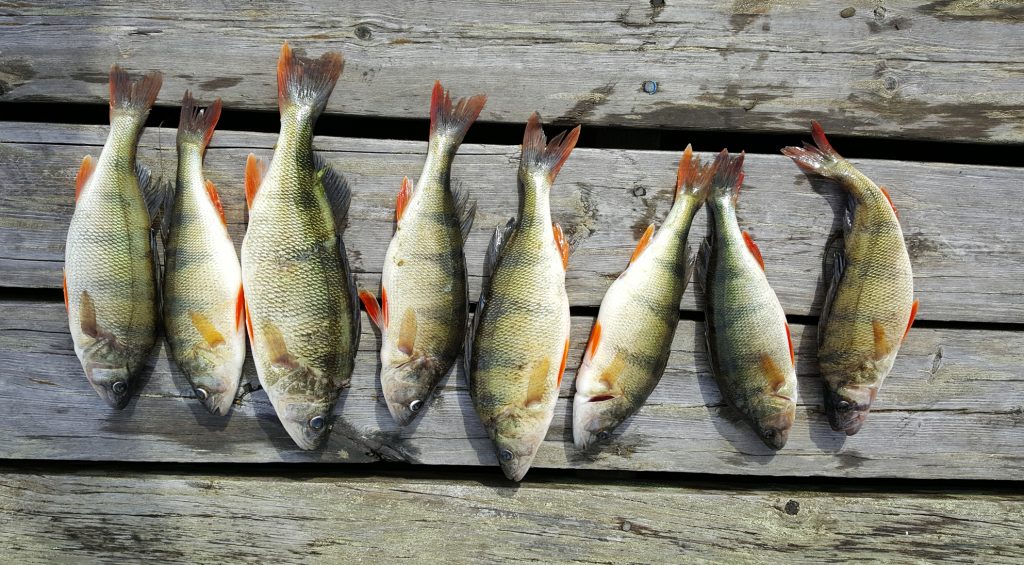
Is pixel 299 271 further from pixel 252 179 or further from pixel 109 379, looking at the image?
pixel 109 379

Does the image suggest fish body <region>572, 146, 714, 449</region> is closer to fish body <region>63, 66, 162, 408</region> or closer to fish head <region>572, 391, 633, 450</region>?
fish head <region>572, 391, 633, 450</region>

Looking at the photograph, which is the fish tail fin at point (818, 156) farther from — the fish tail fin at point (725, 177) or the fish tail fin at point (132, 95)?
the fish tail fin at point (132, 95)

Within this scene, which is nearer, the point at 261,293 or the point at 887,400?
the point at 261,293

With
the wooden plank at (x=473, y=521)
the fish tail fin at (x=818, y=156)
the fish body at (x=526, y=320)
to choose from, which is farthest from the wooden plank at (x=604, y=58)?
the wooden plank at (x=473, y=521)

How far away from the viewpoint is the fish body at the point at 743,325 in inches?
92.0

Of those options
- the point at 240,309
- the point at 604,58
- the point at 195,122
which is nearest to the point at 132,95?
the point at 195,122

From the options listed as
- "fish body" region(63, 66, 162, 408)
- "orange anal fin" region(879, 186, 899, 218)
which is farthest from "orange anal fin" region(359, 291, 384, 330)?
"orange anal fin" region(879, 186, 899, 218)

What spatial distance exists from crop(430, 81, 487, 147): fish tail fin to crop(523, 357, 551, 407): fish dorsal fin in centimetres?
90

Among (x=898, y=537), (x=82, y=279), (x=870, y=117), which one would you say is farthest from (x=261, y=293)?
(x=898, y=537)

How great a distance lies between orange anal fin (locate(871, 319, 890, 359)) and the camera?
2359 millimetres

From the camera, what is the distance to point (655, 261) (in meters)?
2.34

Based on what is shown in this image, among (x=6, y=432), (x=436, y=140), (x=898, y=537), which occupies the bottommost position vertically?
(x=898, y=537)

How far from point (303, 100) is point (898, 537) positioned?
118 inches

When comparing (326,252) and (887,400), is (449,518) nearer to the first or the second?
(326,252)
